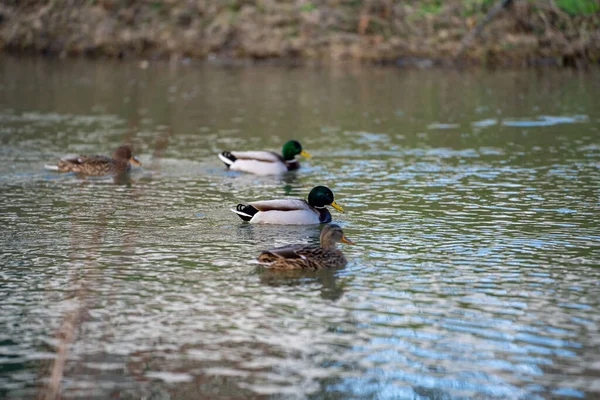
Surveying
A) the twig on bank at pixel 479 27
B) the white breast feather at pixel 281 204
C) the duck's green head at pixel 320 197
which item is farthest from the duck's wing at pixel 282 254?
the twig on bank at pixel 479 27

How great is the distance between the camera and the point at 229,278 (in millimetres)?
8531

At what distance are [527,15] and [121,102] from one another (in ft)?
40.7

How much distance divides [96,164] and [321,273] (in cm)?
624

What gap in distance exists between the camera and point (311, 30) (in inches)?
1233

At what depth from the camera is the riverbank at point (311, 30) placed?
2853 cm

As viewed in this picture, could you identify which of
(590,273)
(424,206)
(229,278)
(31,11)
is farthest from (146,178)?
(31,11)

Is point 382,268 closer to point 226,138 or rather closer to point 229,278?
point 229,278

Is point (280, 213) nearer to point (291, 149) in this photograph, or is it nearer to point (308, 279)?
point (308, 279)

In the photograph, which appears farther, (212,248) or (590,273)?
(212,248)

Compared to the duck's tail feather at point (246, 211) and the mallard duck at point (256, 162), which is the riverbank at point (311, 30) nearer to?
the mallard duck at point (256, 162)

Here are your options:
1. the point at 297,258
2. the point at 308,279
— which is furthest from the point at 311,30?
the point at 308,279

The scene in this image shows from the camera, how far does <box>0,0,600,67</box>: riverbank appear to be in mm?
28531

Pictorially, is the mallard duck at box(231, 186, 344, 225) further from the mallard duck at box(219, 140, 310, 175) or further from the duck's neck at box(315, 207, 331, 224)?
the mallard duck at box(219, 140, 310, 175)

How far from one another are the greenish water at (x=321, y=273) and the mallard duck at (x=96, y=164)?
185 millimetres
